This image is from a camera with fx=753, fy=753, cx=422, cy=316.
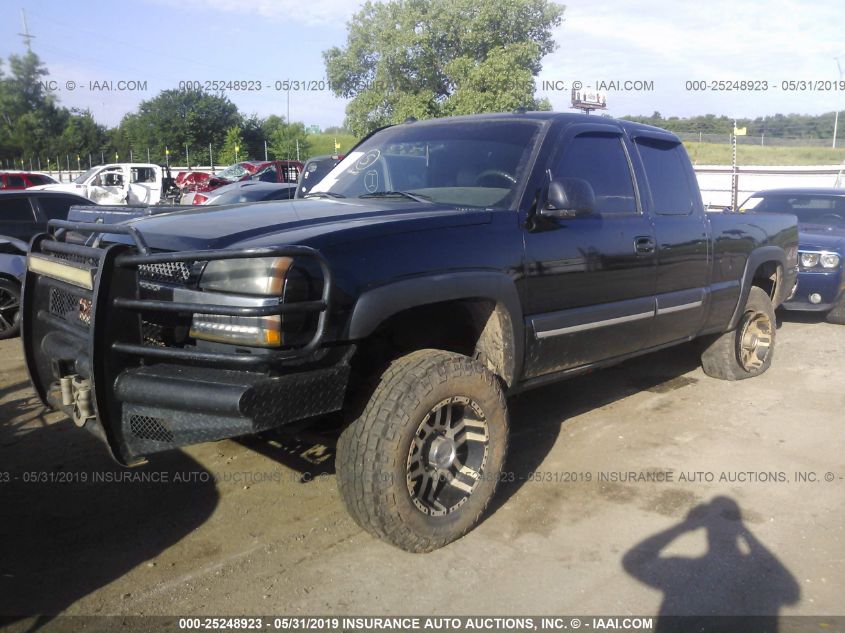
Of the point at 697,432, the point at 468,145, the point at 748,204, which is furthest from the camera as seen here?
the point at 748,204

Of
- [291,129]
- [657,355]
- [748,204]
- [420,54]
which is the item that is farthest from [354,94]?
[657,355]

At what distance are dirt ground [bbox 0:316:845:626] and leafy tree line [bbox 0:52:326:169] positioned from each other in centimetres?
3888

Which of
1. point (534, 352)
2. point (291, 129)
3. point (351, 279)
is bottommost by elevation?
point (534, 352)

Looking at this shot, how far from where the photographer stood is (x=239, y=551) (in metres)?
3.40

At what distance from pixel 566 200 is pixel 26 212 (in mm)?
8820

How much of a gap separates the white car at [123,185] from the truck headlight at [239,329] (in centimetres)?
2012

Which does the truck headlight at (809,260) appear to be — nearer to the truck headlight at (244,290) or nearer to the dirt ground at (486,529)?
the dirt ground at (486,529)

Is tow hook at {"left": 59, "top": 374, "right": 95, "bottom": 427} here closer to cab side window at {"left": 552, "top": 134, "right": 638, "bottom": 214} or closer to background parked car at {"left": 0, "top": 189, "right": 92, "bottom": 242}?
cab side window at {"left": 552, "top": 134, "right": 638, "bottom": 214}

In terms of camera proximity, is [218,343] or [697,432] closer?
[218,343]

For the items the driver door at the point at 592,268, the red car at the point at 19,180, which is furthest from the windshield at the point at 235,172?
the driver door at the point at 592,268

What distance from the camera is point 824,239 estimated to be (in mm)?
8562

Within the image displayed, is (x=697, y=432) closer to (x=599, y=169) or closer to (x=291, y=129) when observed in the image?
(x=599, y=169)

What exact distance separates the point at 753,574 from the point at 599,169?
7.66 feet

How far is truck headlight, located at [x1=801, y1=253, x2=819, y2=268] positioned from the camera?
8491mm
